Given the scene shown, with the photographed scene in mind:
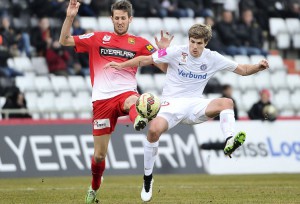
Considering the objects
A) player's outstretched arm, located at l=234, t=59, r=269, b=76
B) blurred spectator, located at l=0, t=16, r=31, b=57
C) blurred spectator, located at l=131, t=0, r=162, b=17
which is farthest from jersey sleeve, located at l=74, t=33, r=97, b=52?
blurred spectator, located at l=131, t=0, r=162, b=17

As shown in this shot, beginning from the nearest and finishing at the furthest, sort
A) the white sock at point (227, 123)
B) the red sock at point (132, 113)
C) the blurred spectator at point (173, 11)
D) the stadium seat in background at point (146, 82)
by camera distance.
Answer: the red sock at point (132, 113), the white sock at point (227, 123), the stadium seat in background at point (146, 82), the blurred spectator at point (173, 11)

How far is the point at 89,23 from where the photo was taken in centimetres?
2489

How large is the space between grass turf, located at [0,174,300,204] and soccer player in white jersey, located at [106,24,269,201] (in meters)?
1.05

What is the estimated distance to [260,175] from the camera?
20312 millimetres

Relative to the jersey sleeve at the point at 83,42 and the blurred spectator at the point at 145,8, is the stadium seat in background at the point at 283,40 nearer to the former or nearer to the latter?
the blurred spectator at the point at 145,8

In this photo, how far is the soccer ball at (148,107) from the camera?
11539 millimetres

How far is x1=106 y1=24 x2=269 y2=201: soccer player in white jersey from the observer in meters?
12.2

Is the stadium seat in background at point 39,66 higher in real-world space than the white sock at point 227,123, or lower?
lower

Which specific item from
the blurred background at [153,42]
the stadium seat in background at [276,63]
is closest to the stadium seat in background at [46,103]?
the blurred background at [153,42]

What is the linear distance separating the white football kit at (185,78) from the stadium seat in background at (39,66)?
10937 millimetres

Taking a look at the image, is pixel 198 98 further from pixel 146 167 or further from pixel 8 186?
pixel 8 186

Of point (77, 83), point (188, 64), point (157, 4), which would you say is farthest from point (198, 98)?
point (157, 4)

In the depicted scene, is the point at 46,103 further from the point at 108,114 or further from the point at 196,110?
the point at 196,110

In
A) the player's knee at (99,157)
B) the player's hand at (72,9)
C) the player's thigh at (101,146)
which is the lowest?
the player's knee at (99,157)
